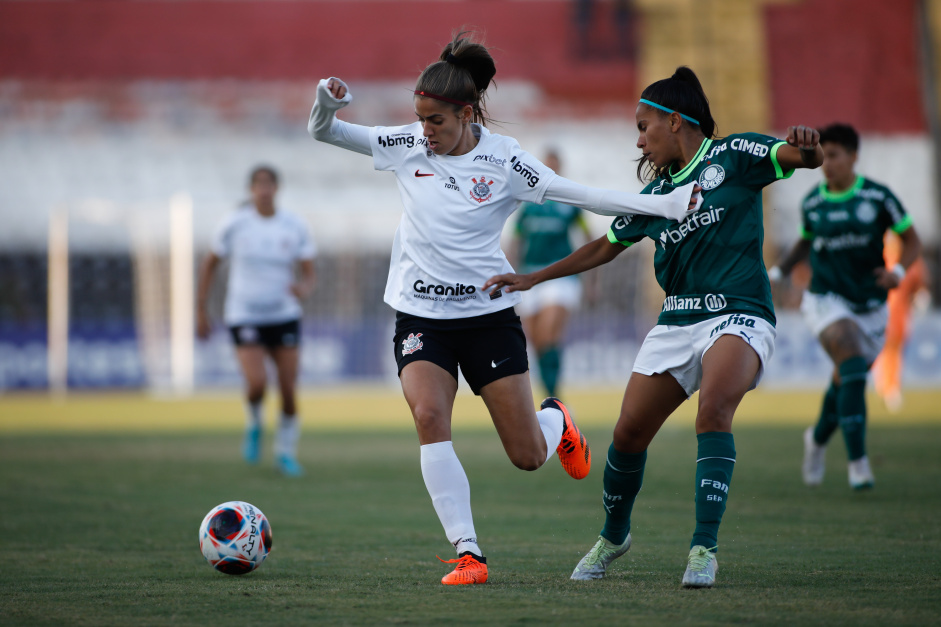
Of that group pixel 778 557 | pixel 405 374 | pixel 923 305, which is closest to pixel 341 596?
pixel 405 374

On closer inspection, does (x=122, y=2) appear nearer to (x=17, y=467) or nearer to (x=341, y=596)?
(x=17, y=467)

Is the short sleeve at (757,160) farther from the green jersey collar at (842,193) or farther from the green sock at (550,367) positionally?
the green sock at (550,367)

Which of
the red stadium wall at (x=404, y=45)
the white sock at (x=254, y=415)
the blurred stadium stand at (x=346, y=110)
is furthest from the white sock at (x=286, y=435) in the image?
the red stadium wall at (x=404, y=45)

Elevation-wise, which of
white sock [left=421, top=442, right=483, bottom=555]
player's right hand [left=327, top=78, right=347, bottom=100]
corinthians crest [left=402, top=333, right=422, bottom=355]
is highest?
player's right hand [left=327, top=78, right=347, bottom=100]

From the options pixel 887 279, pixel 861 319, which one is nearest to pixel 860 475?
pixel 861 319

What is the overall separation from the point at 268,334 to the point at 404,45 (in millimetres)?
23924

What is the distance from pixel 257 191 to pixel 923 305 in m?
15.9

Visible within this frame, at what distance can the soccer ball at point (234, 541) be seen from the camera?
489 cm

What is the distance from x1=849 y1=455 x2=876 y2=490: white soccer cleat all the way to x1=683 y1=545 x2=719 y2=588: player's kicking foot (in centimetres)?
356

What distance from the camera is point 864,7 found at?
3192 centimetres

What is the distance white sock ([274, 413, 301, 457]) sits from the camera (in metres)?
9.64

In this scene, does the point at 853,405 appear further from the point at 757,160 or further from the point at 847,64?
the point at 847,64

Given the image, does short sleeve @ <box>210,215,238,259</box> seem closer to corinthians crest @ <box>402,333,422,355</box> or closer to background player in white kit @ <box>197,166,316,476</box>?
background player in white kit @ <box>197,166,316,476</box>

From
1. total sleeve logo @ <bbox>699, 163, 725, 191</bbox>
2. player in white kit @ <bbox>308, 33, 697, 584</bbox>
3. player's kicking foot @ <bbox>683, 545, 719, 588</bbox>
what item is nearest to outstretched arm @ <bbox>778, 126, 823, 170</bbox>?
Result: total sleeve logo @ <bbox>699, 163, 725, 191</bbox>
